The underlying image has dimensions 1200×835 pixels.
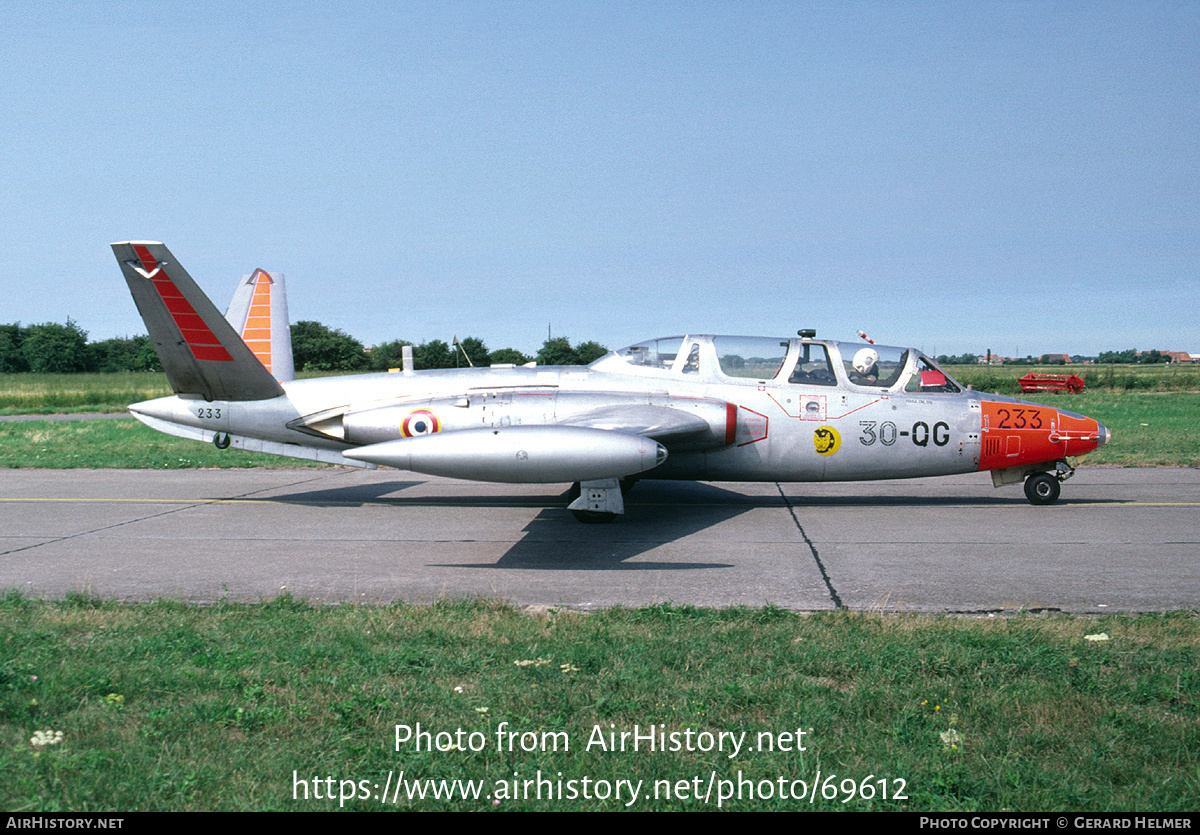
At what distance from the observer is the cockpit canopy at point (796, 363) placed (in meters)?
11.7

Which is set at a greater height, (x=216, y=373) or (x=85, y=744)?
(x=216, y=373)

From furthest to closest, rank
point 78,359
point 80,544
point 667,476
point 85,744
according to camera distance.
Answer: point 78,359 → point 667,476 → point 80,544 → point 85,744

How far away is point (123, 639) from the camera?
5.76 metres

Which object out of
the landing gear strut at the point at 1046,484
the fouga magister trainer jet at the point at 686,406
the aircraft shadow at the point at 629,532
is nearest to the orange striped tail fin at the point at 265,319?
the fouga magister trainer jet at the point at 686,406

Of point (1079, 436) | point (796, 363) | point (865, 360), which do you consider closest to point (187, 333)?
point (796, 363)

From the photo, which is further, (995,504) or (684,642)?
(995,504)

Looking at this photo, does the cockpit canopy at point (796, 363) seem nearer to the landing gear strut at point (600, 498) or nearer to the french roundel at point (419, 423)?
the landing gear strut at point (600, 498)

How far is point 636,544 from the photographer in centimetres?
969

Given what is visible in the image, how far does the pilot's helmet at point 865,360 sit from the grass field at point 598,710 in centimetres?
589

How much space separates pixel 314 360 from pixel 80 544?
53.8 metres

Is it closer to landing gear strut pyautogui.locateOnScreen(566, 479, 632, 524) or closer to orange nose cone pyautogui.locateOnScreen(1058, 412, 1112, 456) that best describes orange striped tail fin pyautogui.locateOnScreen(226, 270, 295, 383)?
landing gear strut pyautogui.locateOnScreen(566, 479, 632, 524)
